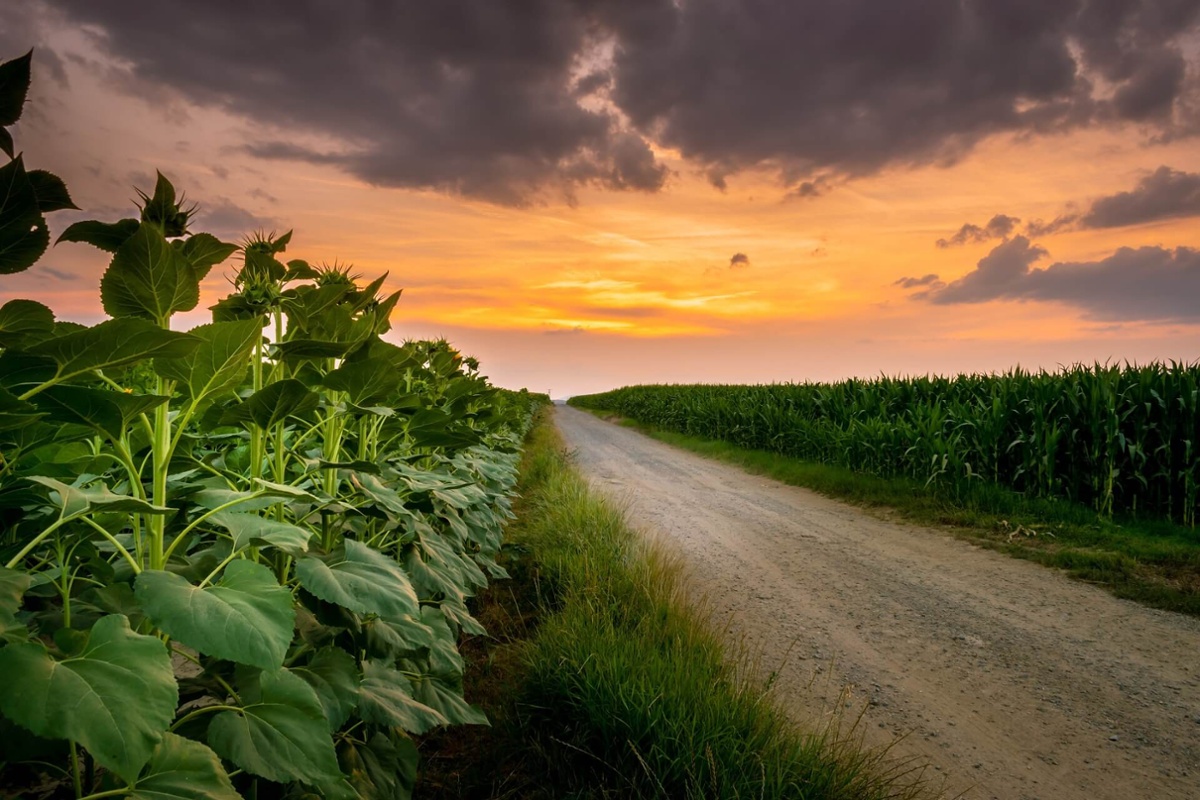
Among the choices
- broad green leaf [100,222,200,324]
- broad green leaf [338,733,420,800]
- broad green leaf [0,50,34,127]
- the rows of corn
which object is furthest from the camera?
the rows of corn

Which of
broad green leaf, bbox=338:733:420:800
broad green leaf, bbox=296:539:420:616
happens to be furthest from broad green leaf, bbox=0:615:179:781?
broad green leaf, bbox=338:733:420:800

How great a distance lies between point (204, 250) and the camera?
139 centimetres

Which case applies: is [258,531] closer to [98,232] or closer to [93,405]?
[93,405]

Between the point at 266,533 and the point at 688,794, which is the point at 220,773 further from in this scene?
the point at 688,794

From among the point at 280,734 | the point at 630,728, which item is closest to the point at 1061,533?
the point at 630,728

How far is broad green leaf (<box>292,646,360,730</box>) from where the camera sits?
1415 mm

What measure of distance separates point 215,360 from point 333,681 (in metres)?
0.77

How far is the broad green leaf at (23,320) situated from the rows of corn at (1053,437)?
33.2 feet

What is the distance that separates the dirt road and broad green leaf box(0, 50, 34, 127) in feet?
11.8

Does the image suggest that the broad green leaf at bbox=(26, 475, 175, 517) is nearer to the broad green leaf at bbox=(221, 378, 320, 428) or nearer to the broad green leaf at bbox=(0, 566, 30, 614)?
the broad green leaf at bbox=(0, 566, 30, 614)

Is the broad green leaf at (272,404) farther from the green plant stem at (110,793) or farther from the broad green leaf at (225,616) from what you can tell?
the green plant stem at (110,793)

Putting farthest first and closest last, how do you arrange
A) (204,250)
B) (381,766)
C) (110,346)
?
(381,766), (204,250), (110,346)

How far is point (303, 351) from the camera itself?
148cm

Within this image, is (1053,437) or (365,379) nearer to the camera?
(365,379)
